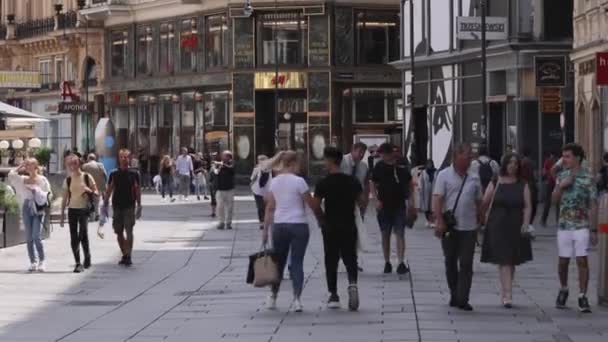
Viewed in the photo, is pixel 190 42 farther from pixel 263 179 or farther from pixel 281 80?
pixel 263 179

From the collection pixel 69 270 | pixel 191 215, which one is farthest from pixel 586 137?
pixel 69 270

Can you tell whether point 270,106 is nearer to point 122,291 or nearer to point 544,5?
point 544,5

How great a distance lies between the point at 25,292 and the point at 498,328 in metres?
7.90

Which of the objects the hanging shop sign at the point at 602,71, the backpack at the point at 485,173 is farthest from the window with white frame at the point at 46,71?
the hanging shop sign at the point at 602,71

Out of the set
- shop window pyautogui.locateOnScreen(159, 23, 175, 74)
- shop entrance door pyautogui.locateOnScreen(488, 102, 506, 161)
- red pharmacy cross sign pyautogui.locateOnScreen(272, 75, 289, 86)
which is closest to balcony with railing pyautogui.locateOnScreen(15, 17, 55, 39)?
shop window pyautogui.locateOnScreen(159, 23, 175, 74)

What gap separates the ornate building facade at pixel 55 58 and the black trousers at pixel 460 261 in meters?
61.4

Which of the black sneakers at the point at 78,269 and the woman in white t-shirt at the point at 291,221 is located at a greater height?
the woman in white t-shirt at the point at 291,221

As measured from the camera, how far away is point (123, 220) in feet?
85.4

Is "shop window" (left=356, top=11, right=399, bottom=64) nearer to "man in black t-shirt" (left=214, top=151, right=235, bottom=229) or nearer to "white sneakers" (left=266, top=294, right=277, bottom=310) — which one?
"man in black t-shirt" (left=214, top=151, right=235, bottom=229)

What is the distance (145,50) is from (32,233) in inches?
1981

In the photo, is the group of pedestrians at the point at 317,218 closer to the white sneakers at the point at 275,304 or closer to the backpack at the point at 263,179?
the white sneakers at the point at 275,304

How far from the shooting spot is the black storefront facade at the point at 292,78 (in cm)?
6762

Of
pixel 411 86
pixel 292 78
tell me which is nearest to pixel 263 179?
pixel 411 86

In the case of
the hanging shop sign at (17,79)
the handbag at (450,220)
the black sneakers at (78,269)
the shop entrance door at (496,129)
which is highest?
the hanging shop sign at (17,79)
